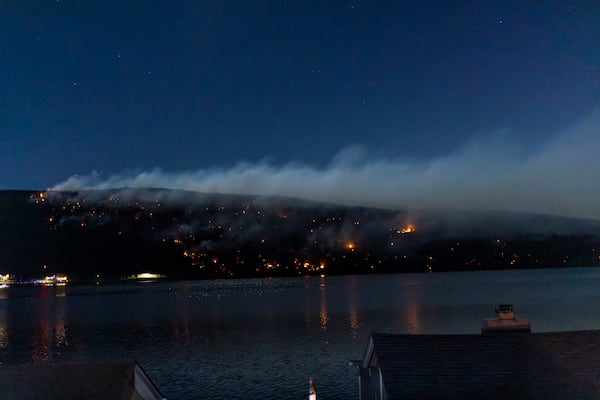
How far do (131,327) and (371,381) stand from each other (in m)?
82.7

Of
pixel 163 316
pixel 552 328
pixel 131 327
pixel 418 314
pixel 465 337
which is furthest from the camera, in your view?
pixel 163 316

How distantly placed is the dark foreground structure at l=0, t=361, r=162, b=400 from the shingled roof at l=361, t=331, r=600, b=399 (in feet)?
23.8

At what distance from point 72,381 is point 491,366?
1184cm

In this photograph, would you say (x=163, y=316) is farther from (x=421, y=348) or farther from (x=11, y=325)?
(x=421, y=348)

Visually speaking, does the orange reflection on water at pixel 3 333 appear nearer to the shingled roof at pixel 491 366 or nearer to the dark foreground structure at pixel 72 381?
the dark foreground structure at pixel 72 381

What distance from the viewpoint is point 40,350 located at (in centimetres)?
7556

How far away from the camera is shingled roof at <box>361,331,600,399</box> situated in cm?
1928

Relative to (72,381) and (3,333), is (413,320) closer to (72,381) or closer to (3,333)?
(3,333)

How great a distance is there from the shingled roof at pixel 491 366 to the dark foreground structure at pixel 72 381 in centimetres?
724

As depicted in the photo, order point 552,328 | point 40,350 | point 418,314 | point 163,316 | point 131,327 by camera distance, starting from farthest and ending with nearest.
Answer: point 163,316, point 418,314, point 131,327, point 552,328, point 40,350

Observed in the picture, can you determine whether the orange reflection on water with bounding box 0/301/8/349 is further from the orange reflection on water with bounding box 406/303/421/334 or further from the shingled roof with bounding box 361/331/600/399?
the shingled roof with bounding box 361/331/600/399

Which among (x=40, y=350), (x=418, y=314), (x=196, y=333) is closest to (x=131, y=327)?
(x=196, y=333)

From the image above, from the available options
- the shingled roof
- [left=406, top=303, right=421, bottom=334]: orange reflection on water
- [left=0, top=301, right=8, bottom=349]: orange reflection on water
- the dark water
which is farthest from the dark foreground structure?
[left=0, top=301, right=8, bottom=349]: orange reflection on water

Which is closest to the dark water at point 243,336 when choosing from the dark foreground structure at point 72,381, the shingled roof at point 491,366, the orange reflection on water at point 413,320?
the orange reflection on water at point 413,320
